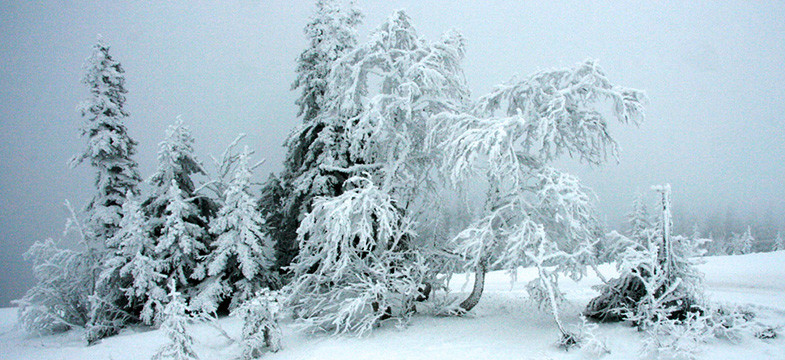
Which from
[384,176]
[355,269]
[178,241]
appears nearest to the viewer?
[355,269]

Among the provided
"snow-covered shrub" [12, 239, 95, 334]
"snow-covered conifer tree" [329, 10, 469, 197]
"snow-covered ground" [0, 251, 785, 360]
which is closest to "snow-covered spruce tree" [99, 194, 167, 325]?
"snow-covered ground" [0, 251, 785, 360]

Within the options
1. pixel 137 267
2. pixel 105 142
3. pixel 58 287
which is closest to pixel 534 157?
pixel 137 267

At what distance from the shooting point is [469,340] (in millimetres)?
10469

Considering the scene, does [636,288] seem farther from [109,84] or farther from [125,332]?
[109,84]

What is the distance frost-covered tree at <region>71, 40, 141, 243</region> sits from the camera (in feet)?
55.2

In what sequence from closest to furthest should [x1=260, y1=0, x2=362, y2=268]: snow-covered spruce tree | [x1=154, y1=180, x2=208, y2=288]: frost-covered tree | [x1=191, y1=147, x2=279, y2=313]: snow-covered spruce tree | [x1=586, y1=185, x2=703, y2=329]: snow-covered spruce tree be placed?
[x1=586, y1=185, x2=703, y2=329]: snow-covered spruce tree
[x1=191, y1=147, x2=279, y2=313]: snow-covered spruce tree
[x1=154, y1=180, x2=208, y2=288]: frost-covered tree
[x1=260, y1=0, x2=362, y2=268]: snow-covered spruce tree

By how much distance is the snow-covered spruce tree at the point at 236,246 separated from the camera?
47.4 feet

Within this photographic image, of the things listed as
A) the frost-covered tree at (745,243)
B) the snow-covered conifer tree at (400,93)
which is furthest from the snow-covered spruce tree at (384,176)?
the frost-covered tree at (745,243)

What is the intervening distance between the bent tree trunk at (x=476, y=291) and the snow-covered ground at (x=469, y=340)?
1.10ft

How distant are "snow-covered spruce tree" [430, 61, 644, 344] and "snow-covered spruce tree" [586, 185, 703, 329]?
3.28 feet

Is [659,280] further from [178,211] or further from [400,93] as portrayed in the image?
[178,211]

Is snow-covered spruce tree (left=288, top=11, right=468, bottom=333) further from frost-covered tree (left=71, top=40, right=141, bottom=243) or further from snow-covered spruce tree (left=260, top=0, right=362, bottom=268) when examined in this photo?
frost-covered tree (left=71, top=40, right=141, bottom=243)

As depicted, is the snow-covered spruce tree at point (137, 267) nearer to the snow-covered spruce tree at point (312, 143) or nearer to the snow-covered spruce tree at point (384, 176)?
the snow-covered spruce tree at point (312, 143)

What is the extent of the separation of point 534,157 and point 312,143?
27.2 ft
